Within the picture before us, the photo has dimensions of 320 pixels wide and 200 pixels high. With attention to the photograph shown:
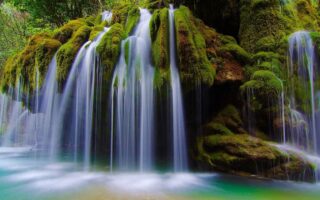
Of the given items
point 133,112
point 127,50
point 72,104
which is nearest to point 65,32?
point 72,104

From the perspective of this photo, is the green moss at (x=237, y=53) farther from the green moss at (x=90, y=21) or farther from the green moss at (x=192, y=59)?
the green moss at (x=90, y=21)

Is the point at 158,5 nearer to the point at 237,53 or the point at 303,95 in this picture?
the point at 237,53

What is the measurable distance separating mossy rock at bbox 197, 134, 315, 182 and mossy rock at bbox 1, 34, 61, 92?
5.09 m

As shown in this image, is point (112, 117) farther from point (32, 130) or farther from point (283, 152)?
point (32, 130)

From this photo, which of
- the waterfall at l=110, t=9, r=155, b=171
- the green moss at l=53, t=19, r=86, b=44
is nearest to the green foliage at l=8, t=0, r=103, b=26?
the green moss at l=53, t=19, r=86, b=44

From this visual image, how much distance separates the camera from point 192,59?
20.4 feet

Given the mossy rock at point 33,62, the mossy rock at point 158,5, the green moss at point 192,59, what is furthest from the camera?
the mossy rock at point 158,5

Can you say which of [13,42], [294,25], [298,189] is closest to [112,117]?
[298,189]

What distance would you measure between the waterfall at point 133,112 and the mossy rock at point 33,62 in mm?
2502

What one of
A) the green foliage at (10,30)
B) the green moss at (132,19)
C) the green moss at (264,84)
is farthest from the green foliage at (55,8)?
the green moss at (264,84)

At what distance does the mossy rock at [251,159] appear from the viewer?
548 centimetres

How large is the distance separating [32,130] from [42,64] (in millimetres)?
6952

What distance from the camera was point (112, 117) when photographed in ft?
21.1

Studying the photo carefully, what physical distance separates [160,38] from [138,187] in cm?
367
